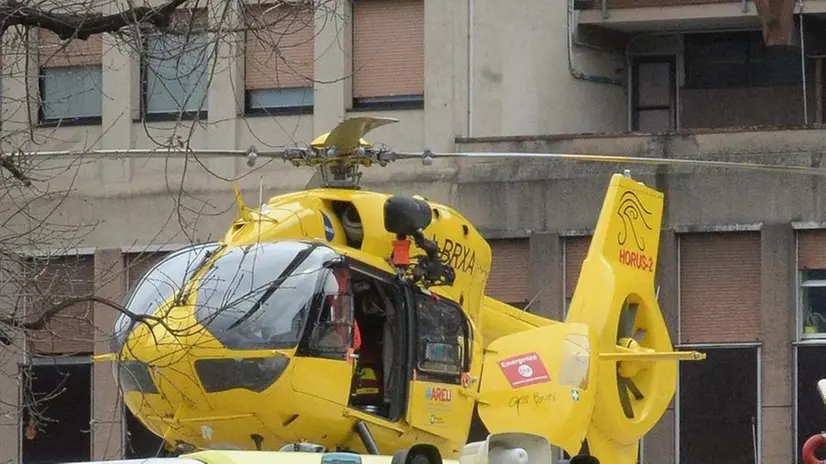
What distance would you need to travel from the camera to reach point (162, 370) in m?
13.3

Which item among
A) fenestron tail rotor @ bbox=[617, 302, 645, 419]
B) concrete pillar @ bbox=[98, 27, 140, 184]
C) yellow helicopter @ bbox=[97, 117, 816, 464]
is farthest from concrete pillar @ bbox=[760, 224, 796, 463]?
concrete pillar @ bbox=[98, 27, 140, 184]

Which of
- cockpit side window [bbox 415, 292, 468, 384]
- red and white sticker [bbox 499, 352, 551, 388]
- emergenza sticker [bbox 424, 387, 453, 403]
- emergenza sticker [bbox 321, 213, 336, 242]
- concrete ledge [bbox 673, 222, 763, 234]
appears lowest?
emergenza sticker [bbox 424, 387, 453, 403]

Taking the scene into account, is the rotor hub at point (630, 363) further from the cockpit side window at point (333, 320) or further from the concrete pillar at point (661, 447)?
the concrete pillar at point (661, 447)

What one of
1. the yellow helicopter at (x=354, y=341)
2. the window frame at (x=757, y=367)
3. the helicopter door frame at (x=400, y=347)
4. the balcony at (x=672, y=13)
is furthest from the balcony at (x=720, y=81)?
the helicopter door frame at (x=400, y=347)

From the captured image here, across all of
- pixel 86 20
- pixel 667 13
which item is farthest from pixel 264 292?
pixel 667 13

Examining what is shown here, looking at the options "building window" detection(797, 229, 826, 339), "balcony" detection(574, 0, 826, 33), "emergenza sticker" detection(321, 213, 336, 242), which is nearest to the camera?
"emergenza sticker" detection(321, 213, 336, 242)

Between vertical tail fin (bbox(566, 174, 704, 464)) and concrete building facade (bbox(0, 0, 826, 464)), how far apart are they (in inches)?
235

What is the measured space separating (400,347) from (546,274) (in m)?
11.2

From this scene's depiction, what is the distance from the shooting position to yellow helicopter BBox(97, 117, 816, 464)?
13.2 metres

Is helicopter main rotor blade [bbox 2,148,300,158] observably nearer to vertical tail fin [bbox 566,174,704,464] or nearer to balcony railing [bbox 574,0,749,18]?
vertical tail fin [bbox 566,174,704,464]

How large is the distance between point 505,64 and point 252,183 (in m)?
3.73

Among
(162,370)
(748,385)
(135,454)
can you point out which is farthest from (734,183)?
(162,370)

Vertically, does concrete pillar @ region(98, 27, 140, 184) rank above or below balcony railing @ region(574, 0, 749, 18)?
below

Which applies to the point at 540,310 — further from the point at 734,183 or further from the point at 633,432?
the point at 633,432
